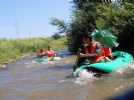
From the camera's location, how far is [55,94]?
8062 millimetres

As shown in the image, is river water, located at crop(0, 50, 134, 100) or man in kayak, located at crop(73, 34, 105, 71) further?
man in kayak, located at crop(73, 34, 105, 71)

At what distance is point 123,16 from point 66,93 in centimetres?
864

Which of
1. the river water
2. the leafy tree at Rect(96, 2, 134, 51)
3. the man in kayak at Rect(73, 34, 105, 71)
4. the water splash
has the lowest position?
the river water

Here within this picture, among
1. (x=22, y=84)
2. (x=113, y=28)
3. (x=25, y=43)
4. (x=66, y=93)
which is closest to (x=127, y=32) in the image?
(x=113, y=28)

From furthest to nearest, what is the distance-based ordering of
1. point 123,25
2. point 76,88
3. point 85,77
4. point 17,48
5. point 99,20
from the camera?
point 17,48
point 99,20
point 123,25
point 85,77
point 76,88

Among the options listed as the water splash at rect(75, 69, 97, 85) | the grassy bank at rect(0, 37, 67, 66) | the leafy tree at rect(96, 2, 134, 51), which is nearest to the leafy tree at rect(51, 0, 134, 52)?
the leafy tree at rect(96, 2, 134, 51)

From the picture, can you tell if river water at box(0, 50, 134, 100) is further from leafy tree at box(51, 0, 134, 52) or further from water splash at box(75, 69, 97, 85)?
leafy tree at box(51, 0, 134, 52)

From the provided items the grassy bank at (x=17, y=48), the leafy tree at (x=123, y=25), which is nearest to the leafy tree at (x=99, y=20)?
the leafy tree at (x=123, y=25)

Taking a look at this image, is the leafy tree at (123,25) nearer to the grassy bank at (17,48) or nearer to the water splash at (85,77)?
the water splash at (85,77)

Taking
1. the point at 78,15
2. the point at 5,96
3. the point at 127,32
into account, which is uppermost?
the point at 78,15

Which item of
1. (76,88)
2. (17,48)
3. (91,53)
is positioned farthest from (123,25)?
(17,48)

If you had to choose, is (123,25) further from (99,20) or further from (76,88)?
(76,88)

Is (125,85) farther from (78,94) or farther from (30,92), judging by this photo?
(30,92)

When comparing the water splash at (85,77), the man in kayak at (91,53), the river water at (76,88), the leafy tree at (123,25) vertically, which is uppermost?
the leafy tree at (123,25)
